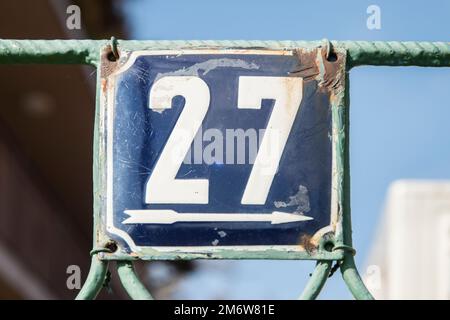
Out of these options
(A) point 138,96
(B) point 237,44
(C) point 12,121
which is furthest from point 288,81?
(C) point 12,121

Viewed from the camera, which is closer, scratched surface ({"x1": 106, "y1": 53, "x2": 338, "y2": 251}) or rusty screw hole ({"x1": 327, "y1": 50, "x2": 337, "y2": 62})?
scratched surface ({"x1": 106, "y1": 53, "x2": 338, "y2": 251})

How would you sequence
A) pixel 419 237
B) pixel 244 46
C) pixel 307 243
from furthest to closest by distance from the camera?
pixel 419 237 → pixel 244 46 → pixel 307 243

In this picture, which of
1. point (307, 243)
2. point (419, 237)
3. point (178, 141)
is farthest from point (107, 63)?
point (419, 237)

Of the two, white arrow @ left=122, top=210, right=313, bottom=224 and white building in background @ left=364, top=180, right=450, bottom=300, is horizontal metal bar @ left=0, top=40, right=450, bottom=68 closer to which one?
white arrow @ left=122, top=210, right=313, bottom=224

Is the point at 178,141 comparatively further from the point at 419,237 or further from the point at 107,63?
the point at 419,237

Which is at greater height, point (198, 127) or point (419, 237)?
point (419, 237)

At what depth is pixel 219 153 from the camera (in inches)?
102

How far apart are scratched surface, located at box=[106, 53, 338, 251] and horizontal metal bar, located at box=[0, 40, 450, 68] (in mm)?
75

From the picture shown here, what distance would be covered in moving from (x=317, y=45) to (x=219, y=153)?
13.0 inches

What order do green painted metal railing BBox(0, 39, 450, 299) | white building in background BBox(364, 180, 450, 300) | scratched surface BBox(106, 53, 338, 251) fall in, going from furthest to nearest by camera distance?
white building in background BBox(364, 180, 450, 300), green painted metal railing BBox(0, 39, 450, 299), scratched surface BBox(106, 53, 338, 251)

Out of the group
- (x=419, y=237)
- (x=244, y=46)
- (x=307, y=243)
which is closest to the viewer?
(x=307, y=243)

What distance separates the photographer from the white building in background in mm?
21734

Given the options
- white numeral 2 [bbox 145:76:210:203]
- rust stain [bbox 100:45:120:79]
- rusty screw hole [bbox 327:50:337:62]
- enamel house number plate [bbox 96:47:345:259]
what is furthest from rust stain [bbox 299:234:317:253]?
rust stain [bbox 100:45:120:79]

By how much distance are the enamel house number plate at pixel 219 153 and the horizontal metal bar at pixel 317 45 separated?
29 millimetres
